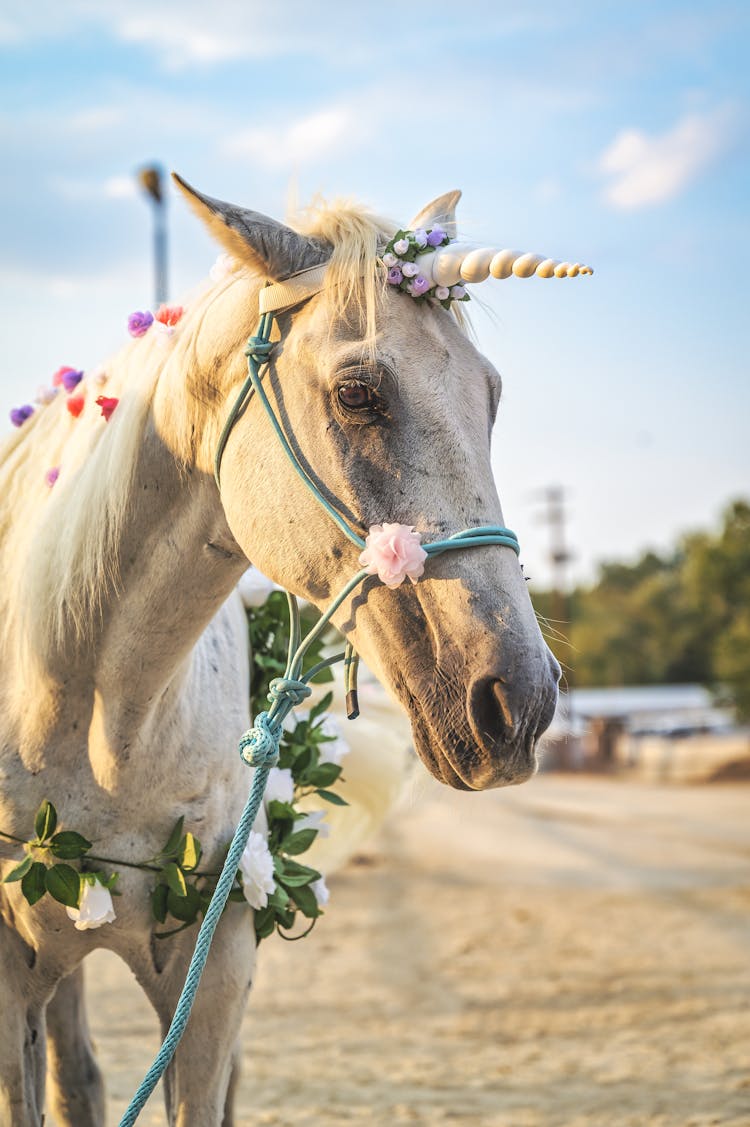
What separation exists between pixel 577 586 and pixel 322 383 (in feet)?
258

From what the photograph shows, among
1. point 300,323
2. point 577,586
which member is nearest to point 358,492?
point 300,323

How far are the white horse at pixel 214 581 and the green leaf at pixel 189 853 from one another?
6 centimetres

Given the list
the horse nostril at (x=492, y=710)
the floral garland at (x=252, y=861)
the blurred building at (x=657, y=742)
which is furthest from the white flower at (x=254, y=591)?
the blurred building at (x=657, y=742)

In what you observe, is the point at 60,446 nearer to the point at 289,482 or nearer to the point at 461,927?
the point at 289,482

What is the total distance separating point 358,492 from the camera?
188cm

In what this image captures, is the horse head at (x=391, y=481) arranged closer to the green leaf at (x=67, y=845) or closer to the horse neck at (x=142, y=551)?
the horse neck at (x=142, y=551)

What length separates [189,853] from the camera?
88.4 inches

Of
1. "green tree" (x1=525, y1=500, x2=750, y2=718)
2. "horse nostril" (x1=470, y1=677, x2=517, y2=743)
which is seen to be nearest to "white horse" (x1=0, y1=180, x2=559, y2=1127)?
"horse nostril" (x1=470, y1=677, x2=517, y2=743)

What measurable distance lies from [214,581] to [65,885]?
66cm

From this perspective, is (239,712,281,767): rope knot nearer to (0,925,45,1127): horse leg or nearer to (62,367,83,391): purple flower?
(0,925,45,1127): horse leg

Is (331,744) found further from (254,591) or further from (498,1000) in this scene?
(498,1000)

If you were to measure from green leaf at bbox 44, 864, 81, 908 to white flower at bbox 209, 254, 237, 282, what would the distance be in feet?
3.98

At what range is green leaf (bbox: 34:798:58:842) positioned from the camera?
221cm

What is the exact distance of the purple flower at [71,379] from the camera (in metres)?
2.67
